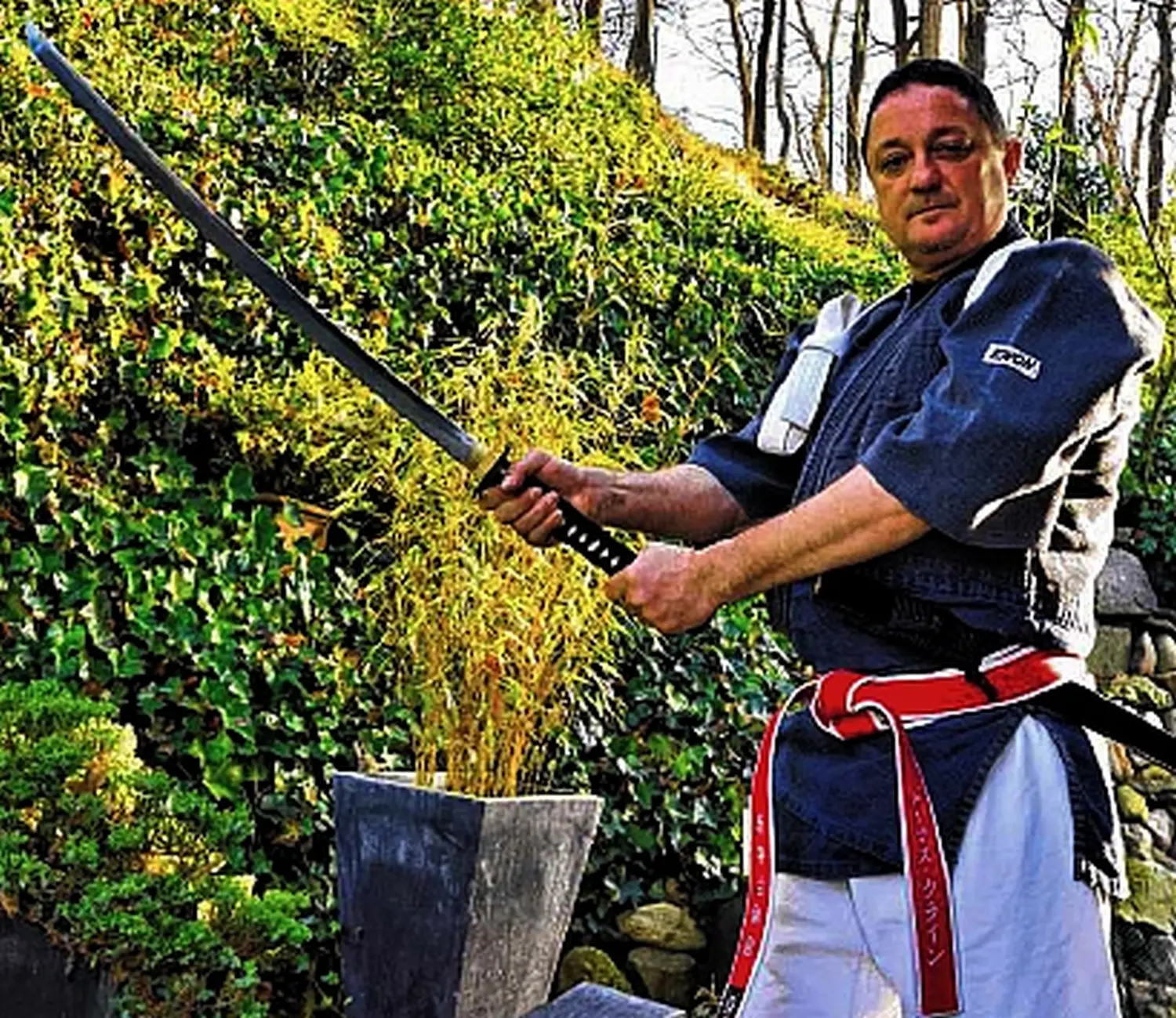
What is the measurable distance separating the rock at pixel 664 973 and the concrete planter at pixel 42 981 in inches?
67.2

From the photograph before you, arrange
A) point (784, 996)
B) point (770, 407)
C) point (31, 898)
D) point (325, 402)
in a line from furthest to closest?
point (325, 402) → point (31, 898) → point (770, 407) → point (784, 996)

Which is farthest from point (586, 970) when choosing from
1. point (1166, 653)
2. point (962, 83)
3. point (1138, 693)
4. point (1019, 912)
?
point (1166, 653)

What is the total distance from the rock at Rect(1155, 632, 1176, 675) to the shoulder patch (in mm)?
4940

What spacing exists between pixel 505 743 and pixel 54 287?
156cm

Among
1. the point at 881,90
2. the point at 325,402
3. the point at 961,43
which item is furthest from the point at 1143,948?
the point at 961,43

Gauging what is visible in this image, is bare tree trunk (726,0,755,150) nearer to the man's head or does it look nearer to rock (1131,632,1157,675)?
rock (1131,632,1157,675)

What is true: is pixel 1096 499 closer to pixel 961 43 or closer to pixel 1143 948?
pixel 1143 948

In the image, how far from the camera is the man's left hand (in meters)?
1.80

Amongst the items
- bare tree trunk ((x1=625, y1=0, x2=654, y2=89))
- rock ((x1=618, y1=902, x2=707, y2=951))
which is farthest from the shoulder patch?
bare tree trunk ((x1=625, y1=0, x2=654, y2=89))

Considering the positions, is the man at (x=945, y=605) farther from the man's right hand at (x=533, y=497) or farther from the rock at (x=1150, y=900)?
the rock at (x=1150, y=900)

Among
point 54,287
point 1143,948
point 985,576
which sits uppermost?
point 54,287

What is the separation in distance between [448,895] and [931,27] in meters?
10.1

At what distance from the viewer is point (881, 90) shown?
1932mm

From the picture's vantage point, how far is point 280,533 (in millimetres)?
3812
